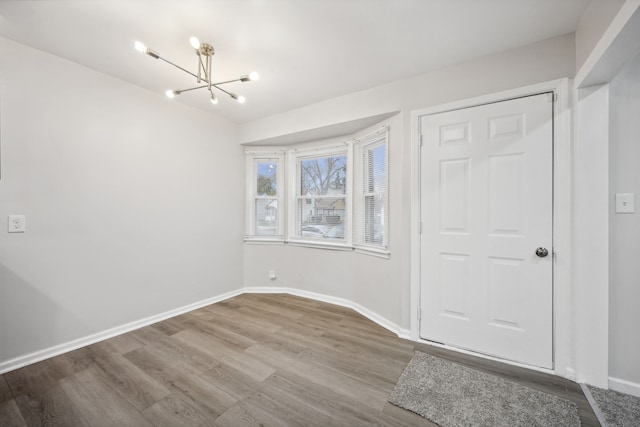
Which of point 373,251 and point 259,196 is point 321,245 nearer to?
point 373,251

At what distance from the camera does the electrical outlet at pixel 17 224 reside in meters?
2.03

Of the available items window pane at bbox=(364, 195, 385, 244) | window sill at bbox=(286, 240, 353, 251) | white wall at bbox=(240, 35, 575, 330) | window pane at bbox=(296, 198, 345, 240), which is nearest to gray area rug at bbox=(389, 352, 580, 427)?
white wall at bbox=(240, 35, 575, 330)

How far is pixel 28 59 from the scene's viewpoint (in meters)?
2.10

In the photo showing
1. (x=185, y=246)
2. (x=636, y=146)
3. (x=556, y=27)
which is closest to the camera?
(x=636, y=146)

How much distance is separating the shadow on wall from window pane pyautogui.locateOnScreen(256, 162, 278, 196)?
2517 millimetres

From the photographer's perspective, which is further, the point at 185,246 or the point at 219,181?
the point at 219,181

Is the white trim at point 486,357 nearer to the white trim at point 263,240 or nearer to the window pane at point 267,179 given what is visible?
the white trim at point 263,240

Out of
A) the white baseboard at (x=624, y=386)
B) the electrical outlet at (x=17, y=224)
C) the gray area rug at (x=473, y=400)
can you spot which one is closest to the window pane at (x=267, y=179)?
the electrical outlet at (x=17, y=224)

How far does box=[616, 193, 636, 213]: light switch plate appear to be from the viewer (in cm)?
174

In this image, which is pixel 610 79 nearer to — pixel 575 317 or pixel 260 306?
pixel 575 317

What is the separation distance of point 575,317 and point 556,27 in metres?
2.09

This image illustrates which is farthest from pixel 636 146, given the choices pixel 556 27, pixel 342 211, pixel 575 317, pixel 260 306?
pixel 260 306

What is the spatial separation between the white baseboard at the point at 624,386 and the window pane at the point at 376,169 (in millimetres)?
2259

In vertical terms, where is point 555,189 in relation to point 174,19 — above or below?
below
